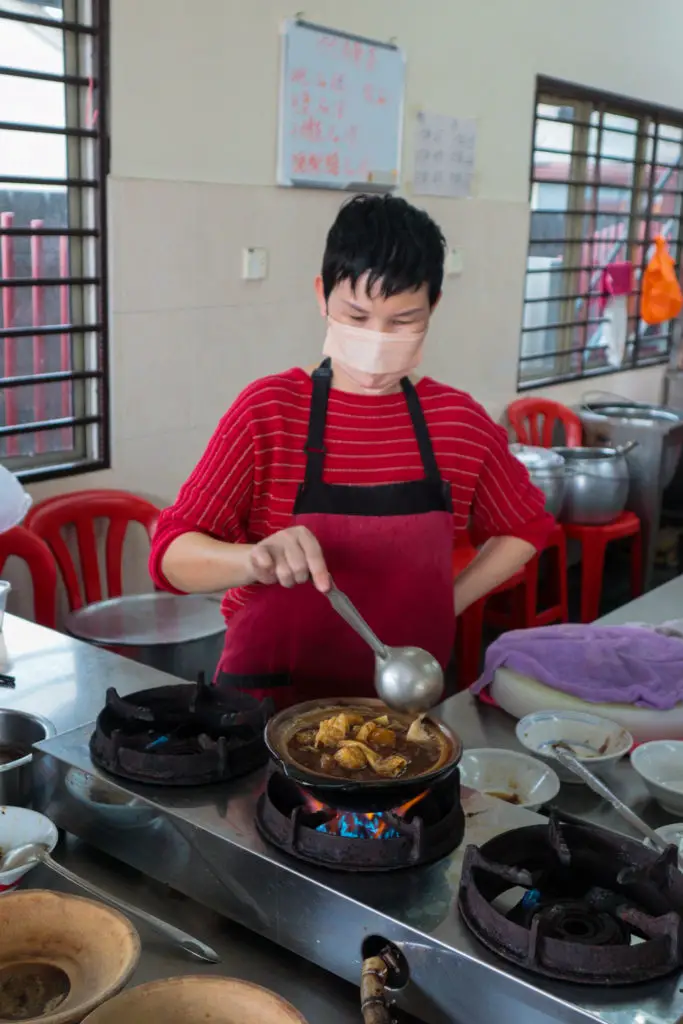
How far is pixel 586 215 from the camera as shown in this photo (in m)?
5.66

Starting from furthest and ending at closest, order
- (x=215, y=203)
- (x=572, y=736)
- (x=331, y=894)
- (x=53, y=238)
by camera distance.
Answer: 1. (x=215, y=203)
2. (x=53, y=238)
3. (x=572, y=736)
4. (x=331, y=894)

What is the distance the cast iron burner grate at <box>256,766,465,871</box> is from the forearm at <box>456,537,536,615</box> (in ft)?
2.28

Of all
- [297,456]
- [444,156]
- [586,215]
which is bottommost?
[297,456]

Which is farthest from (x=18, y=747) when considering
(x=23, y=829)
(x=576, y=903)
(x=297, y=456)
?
(x=576, y=903)

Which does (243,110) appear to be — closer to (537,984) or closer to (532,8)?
(532,8)

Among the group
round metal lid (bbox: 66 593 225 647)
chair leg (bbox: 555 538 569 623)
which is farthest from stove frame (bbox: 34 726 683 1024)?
chair leg (bbox: 555 538 569 623)

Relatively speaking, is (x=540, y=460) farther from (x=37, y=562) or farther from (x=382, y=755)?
(x=382, y=755)

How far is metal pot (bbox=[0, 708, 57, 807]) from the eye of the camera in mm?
1446

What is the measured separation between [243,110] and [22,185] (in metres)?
0.85

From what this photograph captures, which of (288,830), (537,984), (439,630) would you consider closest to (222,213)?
(439,630)

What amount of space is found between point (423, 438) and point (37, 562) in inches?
60.6

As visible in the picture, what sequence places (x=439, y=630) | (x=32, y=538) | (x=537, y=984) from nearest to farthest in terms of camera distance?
(x=537, y=984) → (x=439, y=630) → (x=32, y=538)

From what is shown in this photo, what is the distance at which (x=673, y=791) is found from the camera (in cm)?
160

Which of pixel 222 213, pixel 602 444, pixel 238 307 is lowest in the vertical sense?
pixel 602 444
